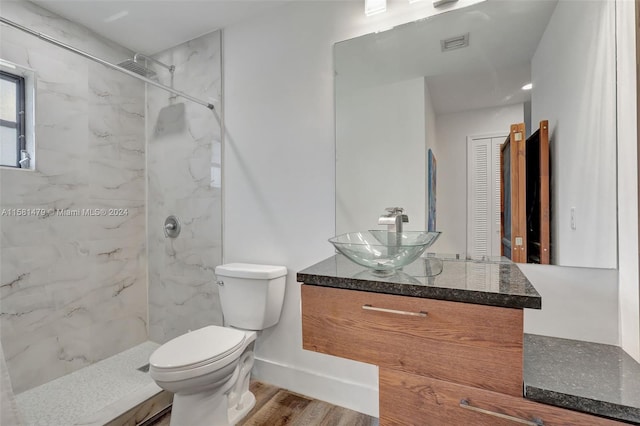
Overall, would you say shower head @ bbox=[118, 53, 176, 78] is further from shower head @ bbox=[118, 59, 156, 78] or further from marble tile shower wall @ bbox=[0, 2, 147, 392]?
marble tile shower wall @ bbox=[0, 2, 147, 392]

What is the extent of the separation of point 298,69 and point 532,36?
3.95 ft

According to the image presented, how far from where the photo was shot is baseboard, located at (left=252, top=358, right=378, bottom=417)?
1.70 m

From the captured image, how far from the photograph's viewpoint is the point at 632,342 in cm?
105

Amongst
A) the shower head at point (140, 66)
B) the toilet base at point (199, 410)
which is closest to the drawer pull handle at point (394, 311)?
the toilet base at point (199, 410)

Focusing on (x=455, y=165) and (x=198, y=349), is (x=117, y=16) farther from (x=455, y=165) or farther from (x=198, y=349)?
(x=455, y=165)

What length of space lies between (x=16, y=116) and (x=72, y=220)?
2.25ft

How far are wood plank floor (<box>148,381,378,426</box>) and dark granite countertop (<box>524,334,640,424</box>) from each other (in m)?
0.99

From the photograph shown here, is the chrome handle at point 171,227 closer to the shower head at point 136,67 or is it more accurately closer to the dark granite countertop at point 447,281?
the shower head at point 136,67

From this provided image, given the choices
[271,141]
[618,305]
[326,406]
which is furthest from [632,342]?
[271,141]

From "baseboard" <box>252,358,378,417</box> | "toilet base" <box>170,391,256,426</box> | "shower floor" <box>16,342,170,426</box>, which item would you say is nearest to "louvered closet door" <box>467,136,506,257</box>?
"baseboard" <box>252,358,378,417</box>

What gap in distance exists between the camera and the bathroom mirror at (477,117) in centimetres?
118

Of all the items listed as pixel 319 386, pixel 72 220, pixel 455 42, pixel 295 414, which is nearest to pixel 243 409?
pixel 295 414

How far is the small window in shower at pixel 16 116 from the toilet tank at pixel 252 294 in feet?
4.43

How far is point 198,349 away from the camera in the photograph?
1.47m
